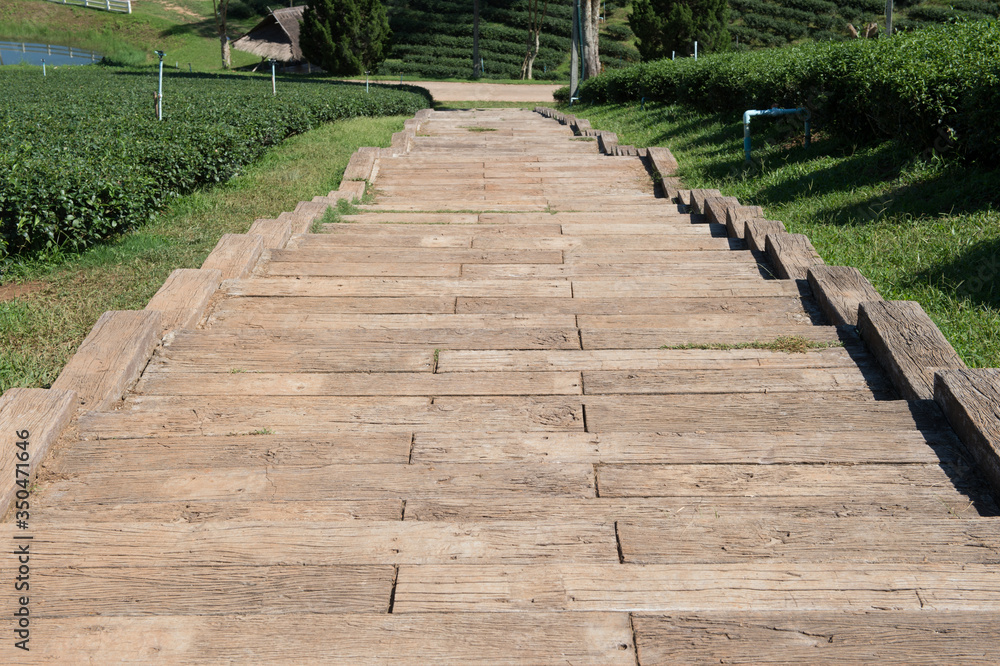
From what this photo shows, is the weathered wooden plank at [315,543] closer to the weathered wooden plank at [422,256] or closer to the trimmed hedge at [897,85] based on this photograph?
the weathered wooden plank at [422,256]

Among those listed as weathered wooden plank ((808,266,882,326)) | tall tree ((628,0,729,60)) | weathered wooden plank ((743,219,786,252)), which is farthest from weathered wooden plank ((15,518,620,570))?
tall tree ((628,0,729,60))

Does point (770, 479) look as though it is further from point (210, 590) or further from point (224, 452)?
point (224, 452)

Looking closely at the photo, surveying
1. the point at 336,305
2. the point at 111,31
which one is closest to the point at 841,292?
the point at 336,305

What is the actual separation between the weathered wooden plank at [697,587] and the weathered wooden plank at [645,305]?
2.46 metres

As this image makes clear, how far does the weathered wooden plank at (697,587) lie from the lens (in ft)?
6.91

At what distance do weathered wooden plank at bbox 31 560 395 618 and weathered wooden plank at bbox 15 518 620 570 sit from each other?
4 centimetres

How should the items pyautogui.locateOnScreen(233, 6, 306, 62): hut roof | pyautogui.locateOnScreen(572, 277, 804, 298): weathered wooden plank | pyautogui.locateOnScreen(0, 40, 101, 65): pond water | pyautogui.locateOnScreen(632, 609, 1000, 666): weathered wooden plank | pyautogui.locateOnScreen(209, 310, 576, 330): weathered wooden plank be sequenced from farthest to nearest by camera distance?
1. pyautogui.locateOnScreen(0, 40, 101, 65): pond water
2. pyautogui.locateOnScreen(233, 6, 306, 62): hut roof
3. pyautogui.locateOnScreen(572, 277, 804, 298): weathered wooden plank
4. pyautogui.locateOnScreen(209, 310, 576, 330): weathered wooden plank
5. pyautogui.locateOnScreen(632, 609, 1000, 666): weathered wooden plank

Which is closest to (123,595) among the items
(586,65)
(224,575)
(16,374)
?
(224,575)

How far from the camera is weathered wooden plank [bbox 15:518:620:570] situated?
7.62 ft

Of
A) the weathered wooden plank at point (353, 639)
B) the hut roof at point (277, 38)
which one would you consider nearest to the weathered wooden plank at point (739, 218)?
the weathered wooden plank at point (353, 639)

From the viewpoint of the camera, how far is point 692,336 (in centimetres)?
417

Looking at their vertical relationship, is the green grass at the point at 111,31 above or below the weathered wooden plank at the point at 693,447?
above

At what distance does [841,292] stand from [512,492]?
2545mm

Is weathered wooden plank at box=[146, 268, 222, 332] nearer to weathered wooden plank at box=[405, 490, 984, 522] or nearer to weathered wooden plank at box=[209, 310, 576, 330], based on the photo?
weathered wooden plank at box=[209, 310, 576, 330]
